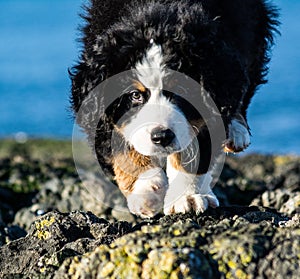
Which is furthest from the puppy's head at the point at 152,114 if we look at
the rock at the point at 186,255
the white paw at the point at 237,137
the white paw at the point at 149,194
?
the rock at the point at 186,255

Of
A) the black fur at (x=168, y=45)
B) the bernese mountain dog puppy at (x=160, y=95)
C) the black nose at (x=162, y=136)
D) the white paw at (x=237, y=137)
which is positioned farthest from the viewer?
the white paw at (x=237, y=137)

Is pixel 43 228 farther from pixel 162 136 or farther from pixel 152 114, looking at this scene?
pixel 152 114

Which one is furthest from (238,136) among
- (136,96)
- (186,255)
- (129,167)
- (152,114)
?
(186,255)

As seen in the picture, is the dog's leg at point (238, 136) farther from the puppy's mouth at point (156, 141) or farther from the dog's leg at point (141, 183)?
the puppy's mouth at point (156, 141)

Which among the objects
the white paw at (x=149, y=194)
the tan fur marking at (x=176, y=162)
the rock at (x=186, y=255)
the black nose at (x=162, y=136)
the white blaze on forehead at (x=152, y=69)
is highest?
the white blaze on forehead at (x=152, y=69)

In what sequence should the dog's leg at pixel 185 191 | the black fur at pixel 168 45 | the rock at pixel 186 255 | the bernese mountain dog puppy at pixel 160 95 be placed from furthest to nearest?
the black fur at pixel 168 45, the bernese mountain dog puppy at pixel 160 95, the dog's leg at pixel 185 191, the rock at pixel 186 255

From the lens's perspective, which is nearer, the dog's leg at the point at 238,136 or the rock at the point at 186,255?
the rock at the point at 186,255

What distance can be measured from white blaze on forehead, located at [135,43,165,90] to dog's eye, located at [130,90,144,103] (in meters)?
0.10

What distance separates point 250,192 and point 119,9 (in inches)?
101

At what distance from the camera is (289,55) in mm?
55750

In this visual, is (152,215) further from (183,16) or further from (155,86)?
(183,16)

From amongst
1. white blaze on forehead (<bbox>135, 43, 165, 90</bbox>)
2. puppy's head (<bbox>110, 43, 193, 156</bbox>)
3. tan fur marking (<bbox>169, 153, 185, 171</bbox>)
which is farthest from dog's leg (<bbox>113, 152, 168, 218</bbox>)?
white blaze on forehead (<bbox>135, 43, 165, 90</bbox>)

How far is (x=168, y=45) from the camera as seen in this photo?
5852mm

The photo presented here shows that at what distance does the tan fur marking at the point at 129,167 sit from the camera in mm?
6062
